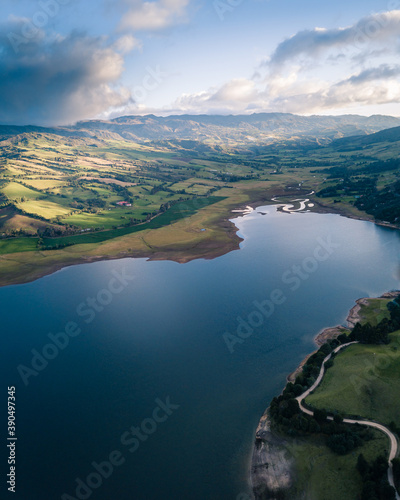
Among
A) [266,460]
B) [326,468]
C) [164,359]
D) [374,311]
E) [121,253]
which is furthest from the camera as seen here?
[121,253]

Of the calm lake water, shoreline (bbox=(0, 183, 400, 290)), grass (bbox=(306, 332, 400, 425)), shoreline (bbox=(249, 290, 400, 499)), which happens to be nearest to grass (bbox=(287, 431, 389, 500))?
shoreline (bbox=(249, 290, 400, 499))

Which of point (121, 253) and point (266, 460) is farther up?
point (121, 253)

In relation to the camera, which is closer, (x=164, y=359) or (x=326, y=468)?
(x=326, y=468)

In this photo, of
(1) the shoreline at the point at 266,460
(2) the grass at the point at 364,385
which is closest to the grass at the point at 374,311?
(2) the grass at the point at 364,385

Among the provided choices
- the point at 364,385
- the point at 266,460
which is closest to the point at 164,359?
the point at 266,460

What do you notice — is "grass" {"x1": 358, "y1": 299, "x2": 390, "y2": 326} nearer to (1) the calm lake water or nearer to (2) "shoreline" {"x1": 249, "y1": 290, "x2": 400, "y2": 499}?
(1) the calm lake water

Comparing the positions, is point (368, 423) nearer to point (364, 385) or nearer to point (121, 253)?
point (364, 385)

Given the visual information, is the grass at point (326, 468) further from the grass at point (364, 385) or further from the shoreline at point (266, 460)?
the grass at point (364, 385)

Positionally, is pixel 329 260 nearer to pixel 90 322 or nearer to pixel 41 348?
pixel 90 322
